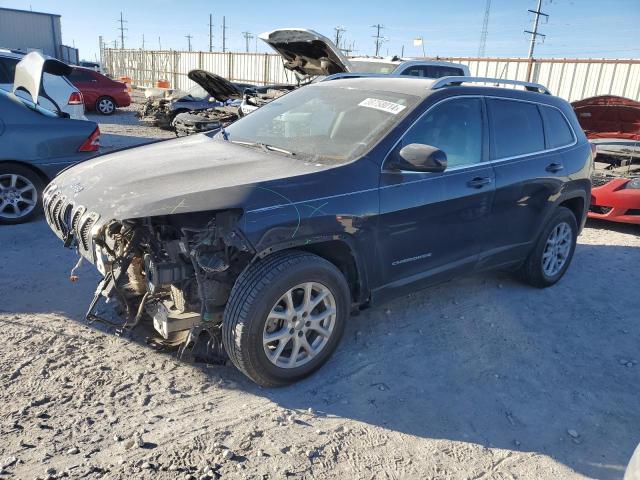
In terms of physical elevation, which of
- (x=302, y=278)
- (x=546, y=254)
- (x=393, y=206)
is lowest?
Result: (x=546, y=254)

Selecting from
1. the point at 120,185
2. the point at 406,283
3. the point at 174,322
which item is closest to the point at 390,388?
the point at 406,283

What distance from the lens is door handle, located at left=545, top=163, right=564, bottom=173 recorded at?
175 inches

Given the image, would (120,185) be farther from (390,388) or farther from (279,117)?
(390,388)

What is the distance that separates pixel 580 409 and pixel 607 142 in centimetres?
594

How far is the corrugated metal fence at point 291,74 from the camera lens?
15.2m

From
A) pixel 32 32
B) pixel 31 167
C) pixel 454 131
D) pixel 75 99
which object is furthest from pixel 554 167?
pixel 32 32

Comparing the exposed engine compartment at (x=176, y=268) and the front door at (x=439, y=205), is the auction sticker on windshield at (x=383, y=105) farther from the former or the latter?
the exposed engine compartment at (x=176, y=268)

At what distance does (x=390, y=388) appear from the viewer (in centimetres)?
319

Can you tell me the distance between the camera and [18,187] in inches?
222

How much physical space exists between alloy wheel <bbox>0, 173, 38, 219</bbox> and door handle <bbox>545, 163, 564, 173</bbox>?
5277mm

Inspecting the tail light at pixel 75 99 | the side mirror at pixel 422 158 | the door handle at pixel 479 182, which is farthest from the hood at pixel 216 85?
the side mirror at pixel 422 158

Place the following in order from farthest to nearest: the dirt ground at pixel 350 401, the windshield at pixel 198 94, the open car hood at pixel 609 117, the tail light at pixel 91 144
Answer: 1. the windshield at pixel 198 94
2. the open car hood at pixel 609 117
3. the tail light at pixel 91 144
4. the dirt ground at pixel 350 401

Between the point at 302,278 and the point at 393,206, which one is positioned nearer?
the point at 302,278

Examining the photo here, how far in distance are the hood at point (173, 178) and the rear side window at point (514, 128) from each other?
5.56 feet
